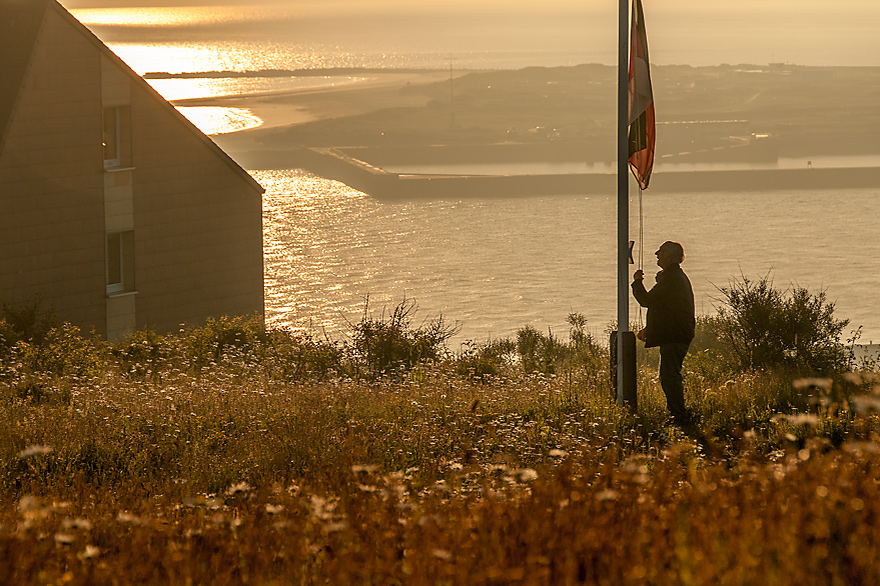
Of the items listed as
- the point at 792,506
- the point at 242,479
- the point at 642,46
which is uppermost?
the point at 642,46

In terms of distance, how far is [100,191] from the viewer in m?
27.6

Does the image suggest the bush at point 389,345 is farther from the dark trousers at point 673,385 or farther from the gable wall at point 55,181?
the gable wall at point 55,181

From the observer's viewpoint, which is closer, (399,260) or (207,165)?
(207,165)

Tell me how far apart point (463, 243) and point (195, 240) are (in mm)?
68409

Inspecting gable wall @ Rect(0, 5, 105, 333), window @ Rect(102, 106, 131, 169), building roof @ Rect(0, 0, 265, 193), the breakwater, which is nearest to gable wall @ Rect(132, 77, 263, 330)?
window @ Rect(102, 106, 131, 169)

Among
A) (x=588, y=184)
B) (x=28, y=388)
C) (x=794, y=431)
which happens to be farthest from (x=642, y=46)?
(x=588, y=184)

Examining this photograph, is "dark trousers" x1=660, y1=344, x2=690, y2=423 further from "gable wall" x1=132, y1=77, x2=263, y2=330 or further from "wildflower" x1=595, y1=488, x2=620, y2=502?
"gable wall" x1=132, y1=77, x2=263, y2=330

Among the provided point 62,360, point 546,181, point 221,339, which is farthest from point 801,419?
point 546,181

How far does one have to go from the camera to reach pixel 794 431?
711 centimetres

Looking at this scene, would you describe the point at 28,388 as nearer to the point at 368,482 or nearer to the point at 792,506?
the point at 368,482


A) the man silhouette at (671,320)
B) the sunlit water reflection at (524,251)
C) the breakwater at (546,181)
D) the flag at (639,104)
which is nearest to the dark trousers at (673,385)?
the man silhouette at (671,320)

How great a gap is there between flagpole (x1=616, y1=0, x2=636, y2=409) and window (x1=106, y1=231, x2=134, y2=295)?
22.1 metres

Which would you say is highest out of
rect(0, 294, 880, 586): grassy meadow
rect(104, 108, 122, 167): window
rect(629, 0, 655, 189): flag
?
rect(104, 108, 122, 167): window

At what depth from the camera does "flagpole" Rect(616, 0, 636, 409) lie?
28.0 ft
